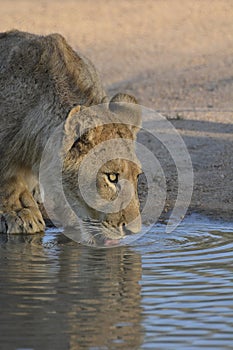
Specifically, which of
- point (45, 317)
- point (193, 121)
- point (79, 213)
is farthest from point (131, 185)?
point (193, 121)

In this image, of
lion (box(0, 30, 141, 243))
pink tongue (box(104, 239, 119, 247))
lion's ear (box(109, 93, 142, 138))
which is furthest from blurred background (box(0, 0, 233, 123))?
pink tongue (box(104, 239, 119, 247))

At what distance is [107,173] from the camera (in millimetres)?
7566

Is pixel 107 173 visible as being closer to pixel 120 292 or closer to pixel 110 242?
pixel 110 242

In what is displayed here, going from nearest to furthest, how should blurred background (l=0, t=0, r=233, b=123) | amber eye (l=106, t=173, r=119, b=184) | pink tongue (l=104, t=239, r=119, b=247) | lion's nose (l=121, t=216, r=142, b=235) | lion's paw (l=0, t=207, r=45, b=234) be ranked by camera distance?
lion's nose (l=121, t=216, r=142, b=235) < amber eye (l=106, t=173, r=119, b=184) < pink tongue (l=104, t=239, r=119, b=247) < lion's paw (l=0, t=207, r=45, b=234) < blurred background (l=0, t=0, r=233, b=123)

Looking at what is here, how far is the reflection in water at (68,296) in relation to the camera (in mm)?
5617

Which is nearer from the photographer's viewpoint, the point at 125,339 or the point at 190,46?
the point at 125,339

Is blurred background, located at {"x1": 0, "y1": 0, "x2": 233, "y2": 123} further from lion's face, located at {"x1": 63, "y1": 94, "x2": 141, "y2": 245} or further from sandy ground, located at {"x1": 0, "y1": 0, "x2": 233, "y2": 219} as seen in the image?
lion's face, located at {"x1": 63, "y1": 94, "x2": 141, "y2": 245}

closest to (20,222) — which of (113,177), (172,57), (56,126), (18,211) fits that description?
(18,211)

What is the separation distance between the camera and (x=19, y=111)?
8.12 m

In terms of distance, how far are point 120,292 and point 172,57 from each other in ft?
36.6

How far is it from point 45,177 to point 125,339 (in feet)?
8.26

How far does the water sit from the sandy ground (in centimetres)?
174

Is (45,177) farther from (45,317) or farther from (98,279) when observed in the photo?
(45,317)

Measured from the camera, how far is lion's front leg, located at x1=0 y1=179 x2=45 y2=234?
848 cm
